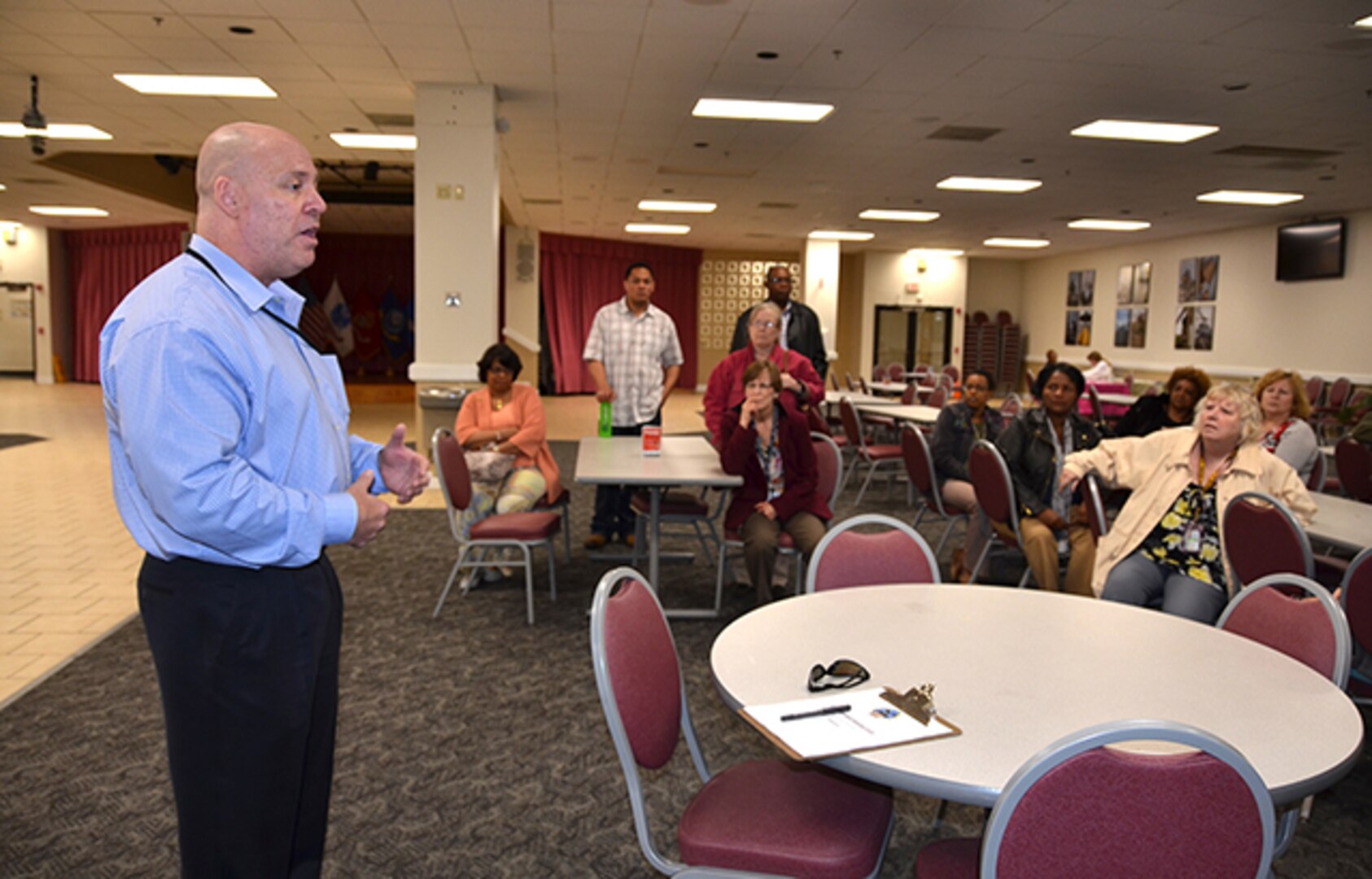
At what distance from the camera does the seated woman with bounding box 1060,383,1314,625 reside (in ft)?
11.4

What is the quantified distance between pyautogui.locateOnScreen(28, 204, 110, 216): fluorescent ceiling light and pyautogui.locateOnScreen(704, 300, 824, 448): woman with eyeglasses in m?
15.6

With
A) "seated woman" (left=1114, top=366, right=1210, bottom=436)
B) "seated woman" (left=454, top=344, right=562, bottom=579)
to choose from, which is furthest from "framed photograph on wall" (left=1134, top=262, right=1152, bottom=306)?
"seated woman" (left=454, top=344, right=562, bottom=579)

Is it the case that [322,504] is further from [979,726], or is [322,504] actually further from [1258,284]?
[1258,284]

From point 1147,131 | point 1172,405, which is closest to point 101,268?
point 1147,131

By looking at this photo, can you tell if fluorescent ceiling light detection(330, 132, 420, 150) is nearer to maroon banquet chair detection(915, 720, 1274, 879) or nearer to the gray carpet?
the gray carpet

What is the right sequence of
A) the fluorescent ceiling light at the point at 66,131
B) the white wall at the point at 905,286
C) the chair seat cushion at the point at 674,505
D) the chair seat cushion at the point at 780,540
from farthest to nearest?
the white wall at the point at 905,286
the fluorescent ceiling light at the point at 66,131
the chair seat cushion at the point at 674,505
the chair seat cushion at the point at 780,540

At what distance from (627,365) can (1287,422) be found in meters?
3.80

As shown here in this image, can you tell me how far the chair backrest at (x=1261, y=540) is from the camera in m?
3.04

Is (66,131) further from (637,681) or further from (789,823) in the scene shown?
(789,823)

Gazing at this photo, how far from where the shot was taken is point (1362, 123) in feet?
25.4

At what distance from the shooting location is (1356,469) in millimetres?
5156

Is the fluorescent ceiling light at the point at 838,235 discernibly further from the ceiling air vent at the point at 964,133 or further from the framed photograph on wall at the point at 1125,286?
the ceiling air vent at the point at 964,133

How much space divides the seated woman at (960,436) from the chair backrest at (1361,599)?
2600 millimetres

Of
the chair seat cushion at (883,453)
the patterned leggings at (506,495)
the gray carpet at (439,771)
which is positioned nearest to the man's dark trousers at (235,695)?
the gray carpet at (439,771)
